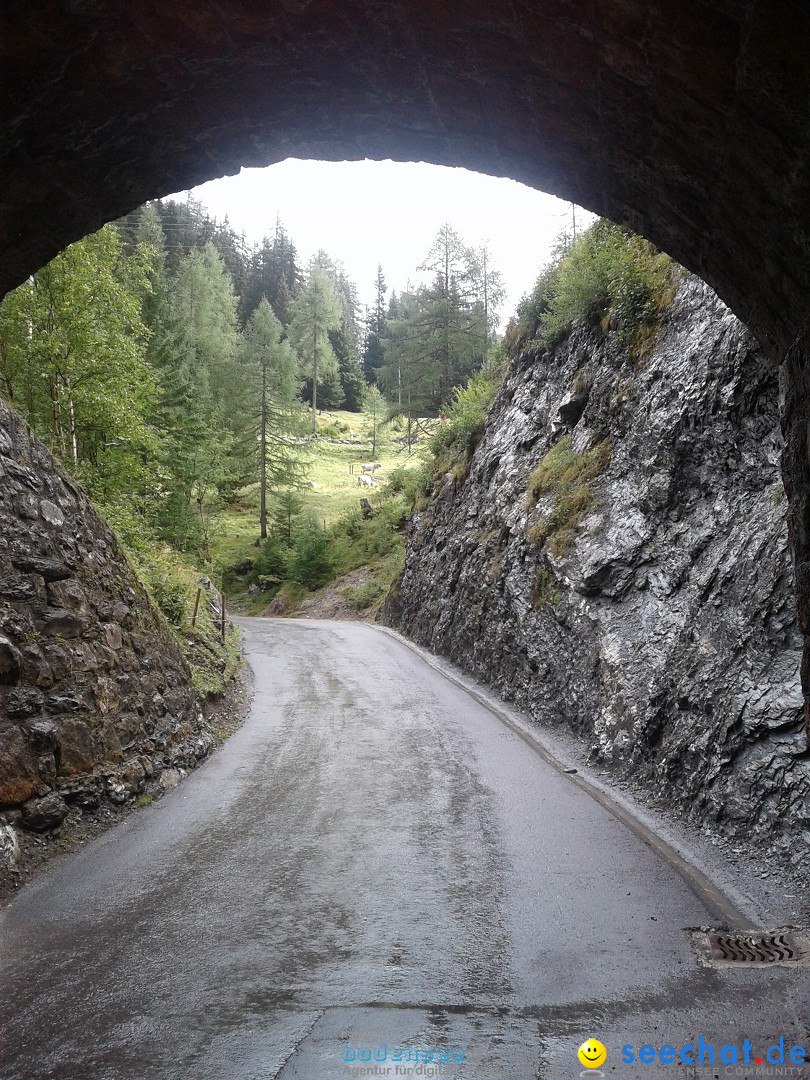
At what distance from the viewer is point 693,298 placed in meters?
11.0

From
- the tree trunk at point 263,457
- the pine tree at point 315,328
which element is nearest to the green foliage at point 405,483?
the tree trunk at point 263,457

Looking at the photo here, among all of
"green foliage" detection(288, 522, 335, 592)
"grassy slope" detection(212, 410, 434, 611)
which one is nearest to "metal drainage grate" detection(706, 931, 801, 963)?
"grassy slope" detection(212, 410, 434, 611)

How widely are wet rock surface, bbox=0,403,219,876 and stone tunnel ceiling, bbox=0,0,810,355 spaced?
383cm

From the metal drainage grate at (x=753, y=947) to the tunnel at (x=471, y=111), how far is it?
93.1 inches

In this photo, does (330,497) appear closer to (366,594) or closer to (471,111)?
(366,594)

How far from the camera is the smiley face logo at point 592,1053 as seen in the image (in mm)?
3816

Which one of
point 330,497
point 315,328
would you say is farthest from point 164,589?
point 315,328

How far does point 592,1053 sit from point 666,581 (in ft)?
21.4

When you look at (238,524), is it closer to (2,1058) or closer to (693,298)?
(693,298)

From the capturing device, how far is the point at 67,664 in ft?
25.8

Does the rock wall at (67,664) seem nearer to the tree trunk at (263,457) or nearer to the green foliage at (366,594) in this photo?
the green foliage at (366,594)

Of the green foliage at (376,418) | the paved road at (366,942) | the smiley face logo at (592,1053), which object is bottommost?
the paved road at (366,942)

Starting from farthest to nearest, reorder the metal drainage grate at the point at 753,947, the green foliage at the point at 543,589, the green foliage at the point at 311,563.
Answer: the green foliage at the point at 311,563
the green foliage at the point at 543,589
the metal drainage grate at the point at 753,947

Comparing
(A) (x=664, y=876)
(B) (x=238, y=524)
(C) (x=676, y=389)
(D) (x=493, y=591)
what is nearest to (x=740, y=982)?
(A) (x=664, y=876)
